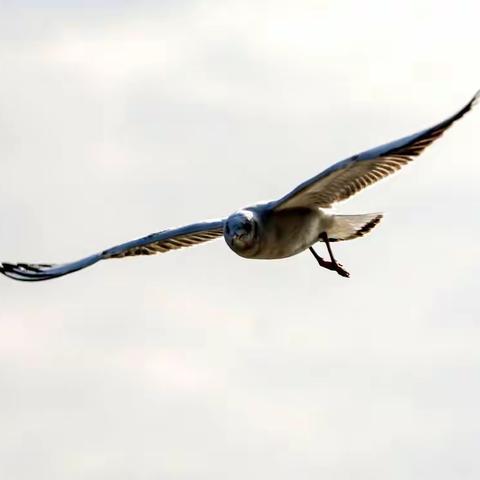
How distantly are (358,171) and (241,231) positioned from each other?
73.7 inches

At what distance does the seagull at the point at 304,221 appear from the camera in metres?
27.2

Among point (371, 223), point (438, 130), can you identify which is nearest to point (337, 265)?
point (371, 223)

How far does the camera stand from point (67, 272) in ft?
107

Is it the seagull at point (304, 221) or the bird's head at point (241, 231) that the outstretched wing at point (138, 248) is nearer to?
the seagull at point (304, 221)

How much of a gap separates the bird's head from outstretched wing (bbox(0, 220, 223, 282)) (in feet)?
7.39

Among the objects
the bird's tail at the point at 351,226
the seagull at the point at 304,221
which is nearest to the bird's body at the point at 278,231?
the seagull at the point at 304,221

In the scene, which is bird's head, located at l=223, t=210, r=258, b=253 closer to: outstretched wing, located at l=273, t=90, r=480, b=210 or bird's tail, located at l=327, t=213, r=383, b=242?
outstretched wing, located at l=273, t=90, r=480, b=210

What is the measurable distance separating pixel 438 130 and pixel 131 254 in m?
7.46

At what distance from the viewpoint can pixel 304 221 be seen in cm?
2945

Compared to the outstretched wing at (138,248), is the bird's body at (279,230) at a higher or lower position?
lower

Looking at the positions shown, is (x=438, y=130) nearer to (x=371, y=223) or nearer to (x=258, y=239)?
(x=258, y=239)

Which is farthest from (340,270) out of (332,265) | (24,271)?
(24,271)

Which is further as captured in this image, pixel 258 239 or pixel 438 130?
pixel 258 239

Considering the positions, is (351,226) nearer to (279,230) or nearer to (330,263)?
(330,263)
